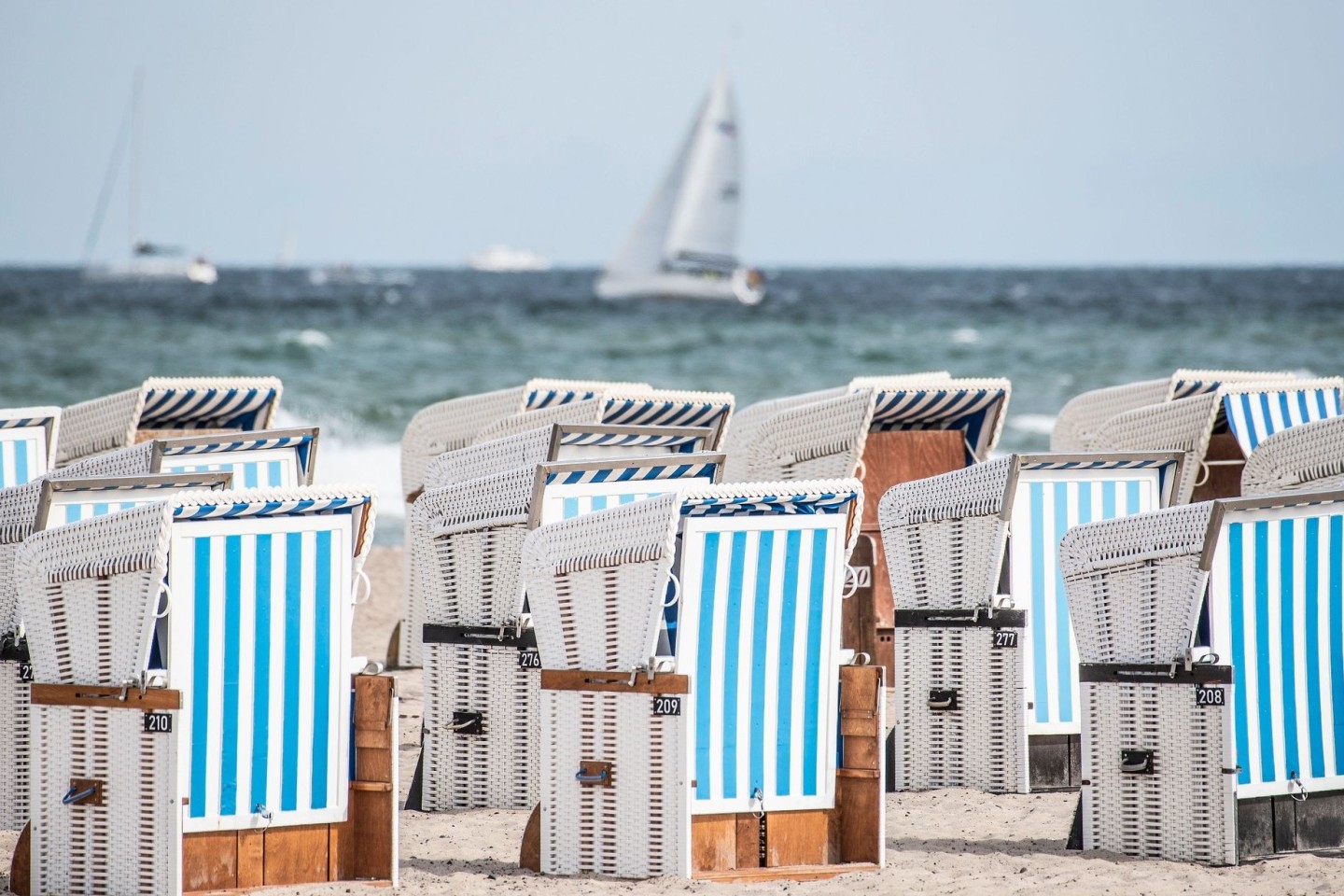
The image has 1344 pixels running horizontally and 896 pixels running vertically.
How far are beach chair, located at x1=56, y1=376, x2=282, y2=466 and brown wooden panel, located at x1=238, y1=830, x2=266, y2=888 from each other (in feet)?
9.80

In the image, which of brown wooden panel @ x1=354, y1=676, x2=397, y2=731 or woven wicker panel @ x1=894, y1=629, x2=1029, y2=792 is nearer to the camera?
brown wooden panel @ x1=354, y1=676, x2=397, y2=731

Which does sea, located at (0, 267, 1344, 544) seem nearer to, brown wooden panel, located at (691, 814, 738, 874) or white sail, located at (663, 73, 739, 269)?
white sail, located at (663, 73, 739, 269)

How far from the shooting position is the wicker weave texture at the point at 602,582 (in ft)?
13.0

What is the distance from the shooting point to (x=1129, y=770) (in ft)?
14.5

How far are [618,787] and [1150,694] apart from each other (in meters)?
1.37

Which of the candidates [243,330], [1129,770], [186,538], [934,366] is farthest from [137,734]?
[243,330]

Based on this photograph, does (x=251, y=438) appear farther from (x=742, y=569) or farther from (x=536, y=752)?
(x=742, y=569)

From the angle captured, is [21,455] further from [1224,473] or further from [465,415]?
[1224,473]

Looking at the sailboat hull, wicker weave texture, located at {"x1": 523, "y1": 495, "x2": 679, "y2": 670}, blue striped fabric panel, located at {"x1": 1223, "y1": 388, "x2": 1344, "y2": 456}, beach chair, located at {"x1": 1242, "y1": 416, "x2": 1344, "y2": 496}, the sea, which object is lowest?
wicker weave texture, located at {"x1": 523, "y1": 495, "x2": 679, "y2": 670}

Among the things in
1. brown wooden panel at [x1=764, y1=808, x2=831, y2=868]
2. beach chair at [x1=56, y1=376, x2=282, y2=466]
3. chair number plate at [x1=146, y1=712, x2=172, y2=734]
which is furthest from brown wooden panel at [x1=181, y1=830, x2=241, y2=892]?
beach chair at [x1=56, y1=376, x2=282, y2=466]

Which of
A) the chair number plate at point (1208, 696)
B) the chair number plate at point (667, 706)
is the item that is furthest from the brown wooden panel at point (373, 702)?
the chair number plate at point (1208, 696)

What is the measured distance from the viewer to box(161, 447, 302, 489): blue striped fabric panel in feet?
17.9

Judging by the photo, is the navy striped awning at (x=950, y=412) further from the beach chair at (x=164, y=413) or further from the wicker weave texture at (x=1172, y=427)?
the beach chair at (x=164, y=413)

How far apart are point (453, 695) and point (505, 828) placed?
406mm
